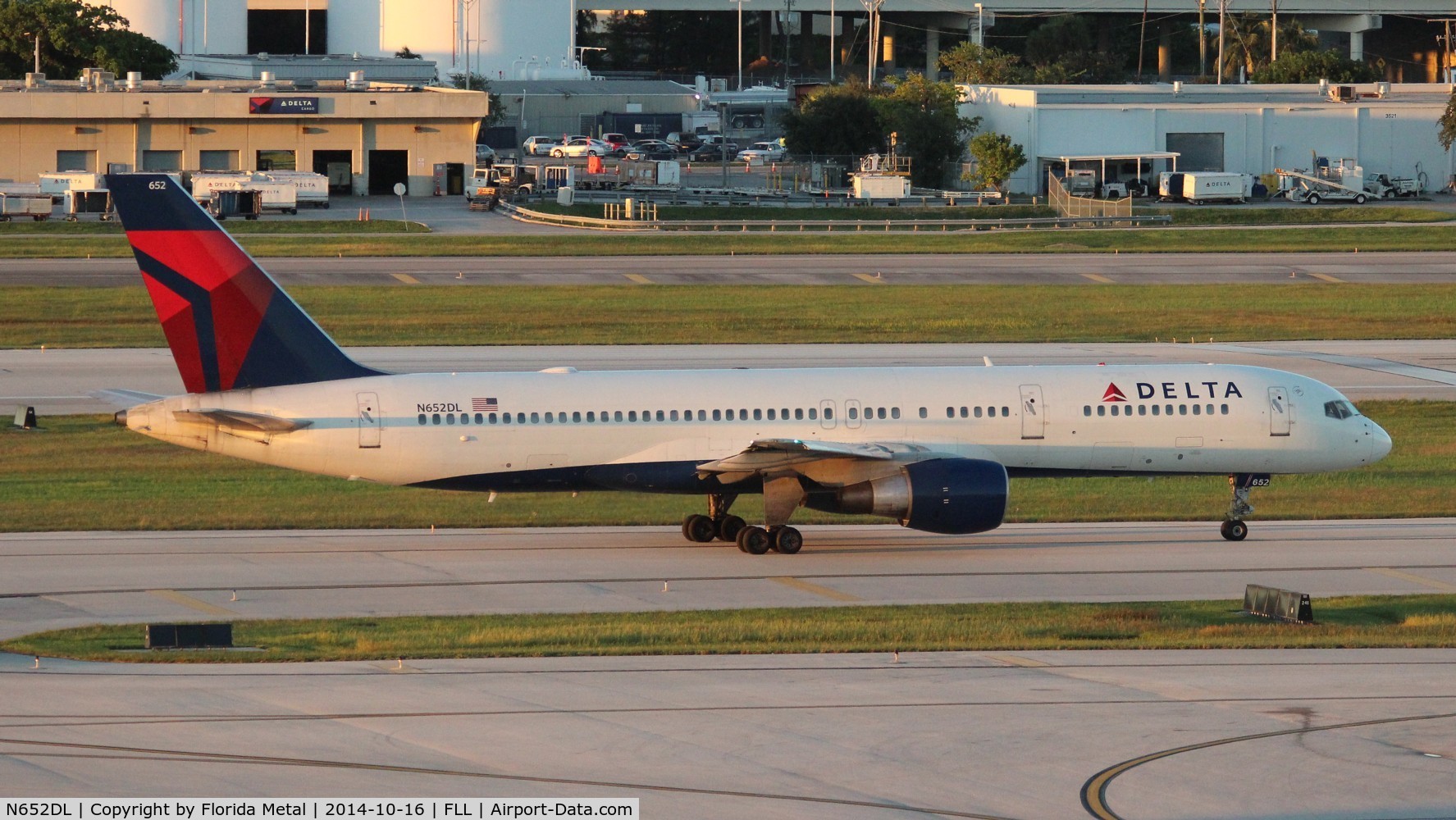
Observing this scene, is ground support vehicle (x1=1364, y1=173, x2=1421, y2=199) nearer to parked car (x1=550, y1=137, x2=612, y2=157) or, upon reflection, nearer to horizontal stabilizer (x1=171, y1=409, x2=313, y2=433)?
parked car (x1=550, y1=137, x2=612, y2=157)

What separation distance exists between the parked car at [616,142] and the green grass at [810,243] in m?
55.8

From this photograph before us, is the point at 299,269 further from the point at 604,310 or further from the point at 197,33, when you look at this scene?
the point at 197,33

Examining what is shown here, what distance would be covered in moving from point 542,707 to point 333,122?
96.3 m

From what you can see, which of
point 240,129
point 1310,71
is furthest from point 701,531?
point 1310,71

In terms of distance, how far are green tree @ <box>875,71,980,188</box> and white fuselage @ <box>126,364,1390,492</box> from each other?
82043 millimetres

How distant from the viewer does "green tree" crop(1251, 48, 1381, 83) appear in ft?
469

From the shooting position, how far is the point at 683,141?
15438 cm

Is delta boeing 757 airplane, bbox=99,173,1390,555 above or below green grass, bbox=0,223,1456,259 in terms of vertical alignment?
below

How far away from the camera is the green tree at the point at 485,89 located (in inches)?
5925

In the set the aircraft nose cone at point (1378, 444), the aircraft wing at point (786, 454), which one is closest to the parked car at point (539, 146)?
the aircraft nose cone at point (1378, 444)

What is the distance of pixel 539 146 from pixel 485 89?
38.2 feet

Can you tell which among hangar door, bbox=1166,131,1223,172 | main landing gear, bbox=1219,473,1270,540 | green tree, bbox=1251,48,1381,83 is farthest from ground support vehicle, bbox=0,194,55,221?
A: green tree, bbox=1251,48,1381,83

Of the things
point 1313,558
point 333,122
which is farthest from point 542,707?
point 333,122

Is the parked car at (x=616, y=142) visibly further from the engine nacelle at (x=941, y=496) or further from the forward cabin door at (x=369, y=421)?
the engine nacelle at (x=941, y=496)
